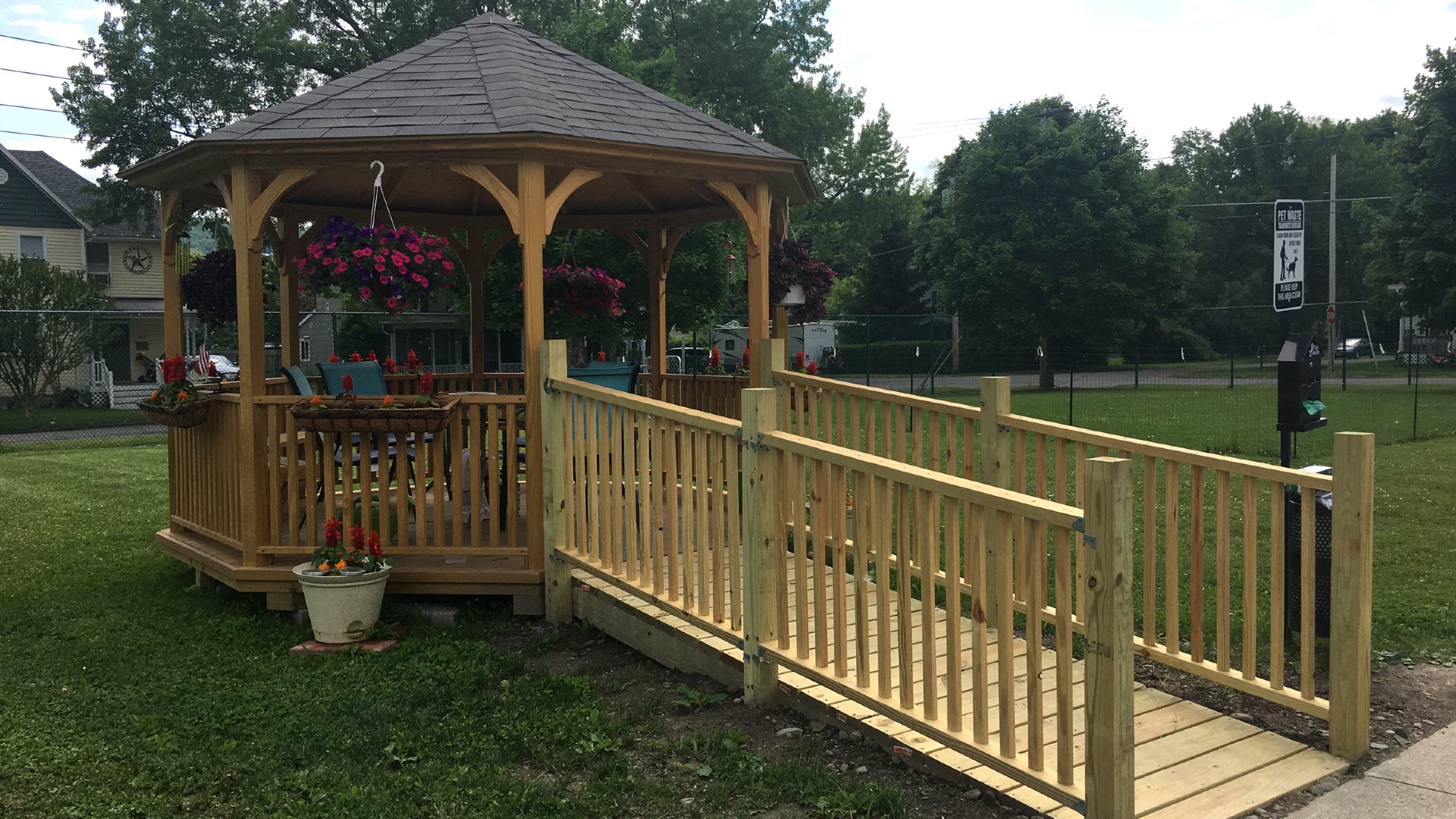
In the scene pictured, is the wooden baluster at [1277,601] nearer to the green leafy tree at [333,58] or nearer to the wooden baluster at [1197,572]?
Result: the wooden baluster at [1197,572]

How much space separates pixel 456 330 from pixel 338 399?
25374mm

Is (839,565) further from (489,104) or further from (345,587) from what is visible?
(489,104)

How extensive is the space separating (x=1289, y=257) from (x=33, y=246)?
1293 inches

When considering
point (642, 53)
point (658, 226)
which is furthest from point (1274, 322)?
point (658, 226)

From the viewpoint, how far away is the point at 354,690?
15.0 ft

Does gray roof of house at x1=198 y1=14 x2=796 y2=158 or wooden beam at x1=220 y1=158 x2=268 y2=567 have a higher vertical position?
gray roof of house at x1=198 y1=14 x2=796 y2=158

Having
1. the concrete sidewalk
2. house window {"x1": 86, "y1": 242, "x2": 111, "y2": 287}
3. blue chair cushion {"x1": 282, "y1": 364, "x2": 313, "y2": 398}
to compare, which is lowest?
the concrete sidewalk

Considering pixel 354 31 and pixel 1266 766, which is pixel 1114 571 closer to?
pixel 1266 766

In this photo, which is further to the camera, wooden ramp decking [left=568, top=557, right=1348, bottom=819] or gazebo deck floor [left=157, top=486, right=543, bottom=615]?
gazebo deck floor [left=157, top=486, right=543, bottom=615]

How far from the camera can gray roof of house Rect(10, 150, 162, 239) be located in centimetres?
3094

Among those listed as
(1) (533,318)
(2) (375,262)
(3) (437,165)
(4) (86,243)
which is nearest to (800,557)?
(1) (533,318)

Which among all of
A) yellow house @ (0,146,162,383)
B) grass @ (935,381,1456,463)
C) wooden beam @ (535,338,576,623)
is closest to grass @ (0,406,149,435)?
yellow house @ (0,146,162,383)

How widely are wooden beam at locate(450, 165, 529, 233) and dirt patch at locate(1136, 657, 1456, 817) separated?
374 centimetres

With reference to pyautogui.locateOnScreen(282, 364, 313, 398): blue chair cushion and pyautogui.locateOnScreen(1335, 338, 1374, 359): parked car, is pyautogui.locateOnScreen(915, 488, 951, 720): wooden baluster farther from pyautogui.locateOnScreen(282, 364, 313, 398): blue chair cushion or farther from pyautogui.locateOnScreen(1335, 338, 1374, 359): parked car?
pyautogui.locateOnScreen(1335, 338, 1374, 359): parked car
